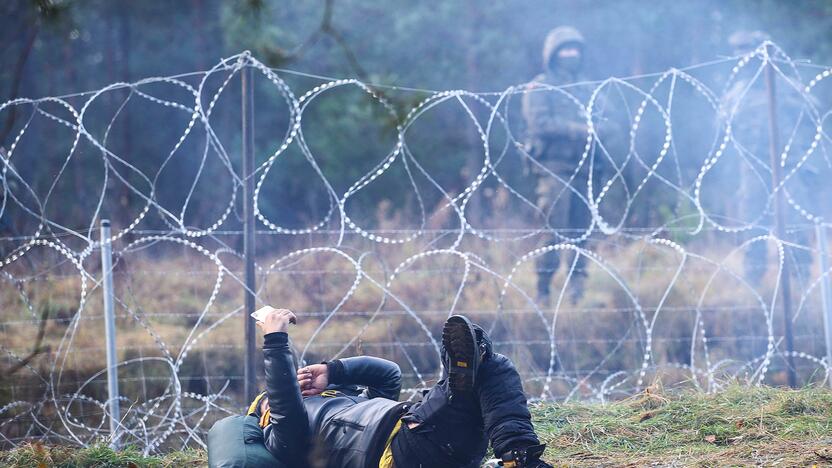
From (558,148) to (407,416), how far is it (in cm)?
531

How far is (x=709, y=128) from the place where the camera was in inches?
616

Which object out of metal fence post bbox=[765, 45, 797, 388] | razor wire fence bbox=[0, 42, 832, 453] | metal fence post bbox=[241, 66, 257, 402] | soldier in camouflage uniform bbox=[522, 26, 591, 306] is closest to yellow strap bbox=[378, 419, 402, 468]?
razor wire fence bbox=[0, 42, 832, 453]

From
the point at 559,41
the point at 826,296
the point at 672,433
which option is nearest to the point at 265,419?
the point at 672,433

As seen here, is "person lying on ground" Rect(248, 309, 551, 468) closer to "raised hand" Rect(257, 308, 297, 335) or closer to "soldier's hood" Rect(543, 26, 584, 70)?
"raised hand" Rect(257, 308, 297, 335)

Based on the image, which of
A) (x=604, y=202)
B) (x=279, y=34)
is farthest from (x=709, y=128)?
(x=279, y=34)

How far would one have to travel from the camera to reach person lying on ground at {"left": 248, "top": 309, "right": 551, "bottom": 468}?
130 inches

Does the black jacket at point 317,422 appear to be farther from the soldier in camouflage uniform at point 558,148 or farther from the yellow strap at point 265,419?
Answer: the soldier in camouflage uniform at point 558,148

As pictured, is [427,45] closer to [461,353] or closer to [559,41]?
[559,41]

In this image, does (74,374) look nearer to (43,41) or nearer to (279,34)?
(279,34)

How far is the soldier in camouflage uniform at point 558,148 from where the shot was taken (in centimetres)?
843

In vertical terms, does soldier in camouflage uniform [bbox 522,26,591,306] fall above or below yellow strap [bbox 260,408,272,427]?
above

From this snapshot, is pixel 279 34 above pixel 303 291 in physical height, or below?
above

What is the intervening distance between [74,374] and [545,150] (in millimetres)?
4279

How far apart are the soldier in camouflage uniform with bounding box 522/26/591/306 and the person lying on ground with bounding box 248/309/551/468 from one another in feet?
14.8
